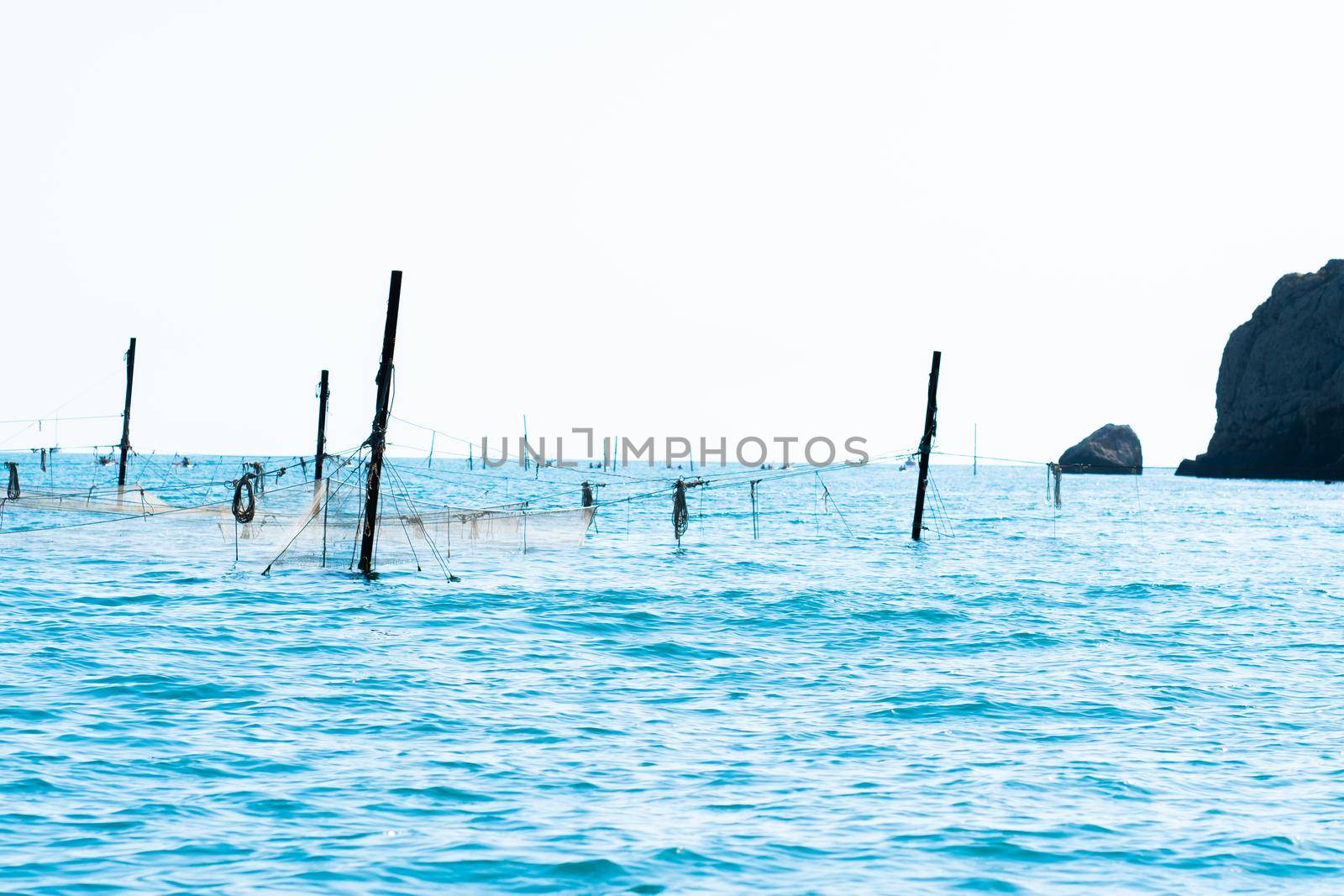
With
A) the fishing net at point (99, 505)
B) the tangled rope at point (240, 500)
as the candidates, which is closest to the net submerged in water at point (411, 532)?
the tangled rope at point (240, 500)

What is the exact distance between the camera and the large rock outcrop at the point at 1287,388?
127m

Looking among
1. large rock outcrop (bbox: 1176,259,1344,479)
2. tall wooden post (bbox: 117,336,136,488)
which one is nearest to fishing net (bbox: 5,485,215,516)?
tall wooden post (bbox: 117,336,136,488)

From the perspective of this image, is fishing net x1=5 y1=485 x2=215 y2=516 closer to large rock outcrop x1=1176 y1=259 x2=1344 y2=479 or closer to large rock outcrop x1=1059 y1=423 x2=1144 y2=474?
large rock outcrop x1=1176 y1=259 x2=1344 y2=479

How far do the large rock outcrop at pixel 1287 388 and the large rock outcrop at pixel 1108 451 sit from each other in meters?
26.2

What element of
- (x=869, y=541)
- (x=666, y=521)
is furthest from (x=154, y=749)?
(x=666, y=521)

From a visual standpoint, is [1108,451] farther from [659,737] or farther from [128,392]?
[659,737]

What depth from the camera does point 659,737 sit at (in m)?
13.2

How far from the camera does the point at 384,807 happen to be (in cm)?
1025

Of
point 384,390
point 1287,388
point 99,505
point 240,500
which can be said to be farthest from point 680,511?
point 1287,388

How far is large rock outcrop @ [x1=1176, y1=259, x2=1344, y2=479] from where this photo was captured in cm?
12706

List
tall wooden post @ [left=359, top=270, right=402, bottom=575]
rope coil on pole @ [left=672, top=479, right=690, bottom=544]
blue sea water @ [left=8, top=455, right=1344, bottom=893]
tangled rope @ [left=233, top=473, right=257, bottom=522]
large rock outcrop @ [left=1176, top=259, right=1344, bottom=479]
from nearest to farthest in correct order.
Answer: blue sea water @ [left=8, top=455, right=1344, bottom=893], tall wooden post @ [left=359, top=270, right=402, bottom=575], tangled rope @ [left=233, top=473, right=257, bottom=522], rope coil on pole @ [left=672, top=479, right=690, bottom=544], large rock outcrop @ [left=1176, top=259, right=1344, bottom=479]

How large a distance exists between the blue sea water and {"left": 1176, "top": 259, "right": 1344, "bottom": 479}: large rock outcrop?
366 feet

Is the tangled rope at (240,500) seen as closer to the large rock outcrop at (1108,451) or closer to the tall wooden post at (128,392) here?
the tall wooden post at (128,392)

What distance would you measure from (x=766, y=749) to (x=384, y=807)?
4183 millimetres
